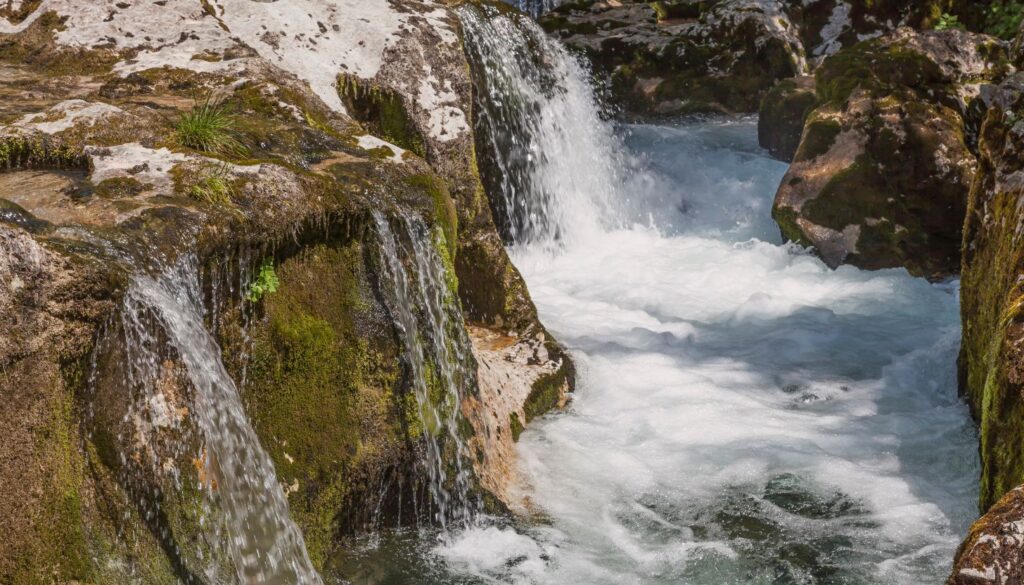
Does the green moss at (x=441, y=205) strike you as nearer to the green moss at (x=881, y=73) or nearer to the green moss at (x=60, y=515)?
the green moss at (x=60, y=515)

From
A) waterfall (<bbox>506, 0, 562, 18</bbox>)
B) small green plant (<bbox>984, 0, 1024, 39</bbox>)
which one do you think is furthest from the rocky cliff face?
waterfall (<bbox>506, 0, 562, 18</bbox>)

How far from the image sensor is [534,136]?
Result: 1088cm

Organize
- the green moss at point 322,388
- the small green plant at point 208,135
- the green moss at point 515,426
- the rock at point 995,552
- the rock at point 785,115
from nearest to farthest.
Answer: the rock at point 995,552, the green moss at point 322,388, the small green plant at point 208,135, the green moss at point 515,426, the rock at point 785,115

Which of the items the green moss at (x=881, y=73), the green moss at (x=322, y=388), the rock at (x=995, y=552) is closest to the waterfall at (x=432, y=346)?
the green moss at (x=322, y=388)

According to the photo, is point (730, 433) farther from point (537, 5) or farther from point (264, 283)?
point (537, 5)

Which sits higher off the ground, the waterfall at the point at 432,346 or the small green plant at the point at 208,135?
the small green plant at the point at 208,135

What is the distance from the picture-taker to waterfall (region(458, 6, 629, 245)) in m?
9.85

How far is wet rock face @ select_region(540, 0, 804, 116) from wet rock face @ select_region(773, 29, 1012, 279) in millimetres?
4545

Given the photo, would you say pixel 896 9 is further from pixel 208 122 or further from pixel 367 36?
pixel 208 122

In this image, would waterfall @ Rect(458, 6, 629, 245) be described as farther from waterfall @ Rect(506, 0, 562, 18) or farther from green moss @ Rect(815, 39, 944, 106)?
waterfall @ Rect(506, 0, 562, 18)

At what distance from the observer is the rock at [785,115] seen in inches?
560

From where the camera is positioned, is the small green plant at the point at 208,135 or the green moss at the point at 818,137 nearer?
the small green plant at the point at 208,135

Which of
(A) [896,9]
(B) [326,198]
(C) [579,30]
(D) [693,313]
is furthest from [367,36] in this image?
(A) [896,9]

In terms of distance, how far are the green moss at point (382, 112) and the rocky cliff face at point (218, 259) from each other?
0.05 feet
